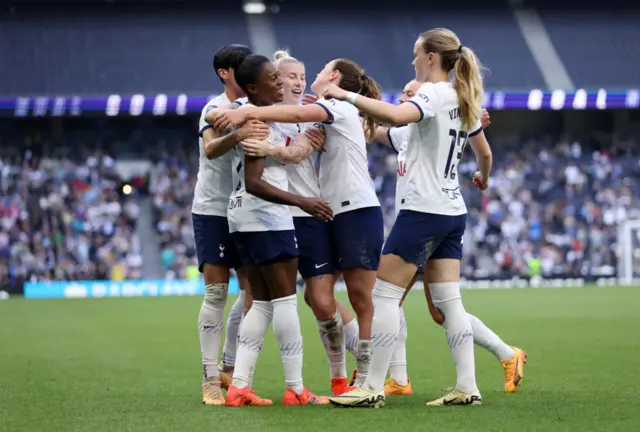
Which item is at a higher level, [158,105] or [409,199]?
[158,105]

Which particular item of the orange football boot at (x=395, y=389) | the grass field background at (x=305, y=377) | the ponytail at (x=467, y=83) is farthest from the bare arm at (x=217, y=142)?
the orange football boot at (x=395, y=389)

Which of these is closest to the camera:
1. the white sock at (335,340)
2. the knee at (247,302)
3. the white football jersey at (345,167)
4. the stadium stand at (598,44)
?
the white football jersey at (345,167)

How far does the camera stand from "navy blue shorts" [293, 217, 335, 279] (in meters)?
7.32

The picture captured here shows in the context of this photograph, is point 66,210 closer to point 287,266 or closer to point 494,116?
point 494,116

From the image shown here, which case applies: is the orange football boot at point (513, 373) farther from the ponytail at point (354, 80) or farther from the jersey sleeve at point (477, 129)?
the ponytail at point (354, 80)

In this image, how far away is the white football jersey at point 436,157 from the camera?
680cm

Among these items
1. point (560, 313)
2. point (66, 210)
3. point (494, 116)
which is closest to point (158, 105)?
point (66, 210)

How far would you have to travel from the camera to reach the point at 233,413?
22.0 ft

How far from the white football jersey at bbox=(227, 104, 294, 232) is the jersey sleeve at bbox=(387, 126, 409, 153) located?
1.32 metres

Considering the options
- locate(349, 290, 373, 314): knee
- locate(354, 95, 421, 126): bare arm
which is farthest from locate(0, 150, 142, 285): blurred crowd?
locate(354, 95, 421, 126): bare arm

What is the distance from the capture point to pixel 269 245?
687 centimetres

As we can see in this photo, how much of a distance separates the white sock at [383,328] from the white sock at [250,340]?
0.73m

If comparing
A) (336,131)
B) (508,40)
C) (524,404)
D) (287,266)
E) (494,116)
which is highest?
(508,40)

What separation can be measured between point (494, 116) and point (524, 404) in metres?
28.6
